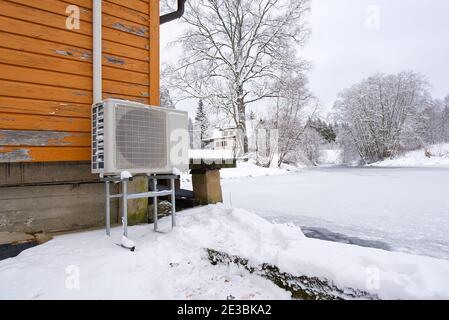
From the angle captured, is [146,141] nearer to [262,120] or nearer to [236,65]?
[236,65]

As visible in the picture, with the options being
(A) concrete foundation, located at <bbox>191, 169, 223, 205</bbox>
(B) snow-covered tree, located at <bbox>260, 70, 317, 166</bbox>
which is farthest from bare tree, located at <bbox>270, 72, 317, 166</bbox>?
(A) concrete foundation, located at <bbox>191, 169, 223, 205</bbox>

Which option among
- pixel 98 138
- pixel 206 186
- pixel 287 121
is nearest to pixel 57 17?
pixel 98 138

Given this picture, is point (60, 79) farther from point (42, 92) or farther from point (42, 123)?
point (42, 123)

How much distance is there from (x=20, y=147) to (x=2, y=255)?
101 centimetres

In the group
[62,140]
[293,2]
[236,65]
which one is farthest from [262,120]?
[62,140]

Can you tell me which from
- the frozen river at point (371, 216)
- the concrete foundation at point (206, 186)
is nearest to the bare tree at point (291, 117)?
the frozen river at point (371, 216)

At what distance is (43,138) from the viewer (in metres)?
2.75

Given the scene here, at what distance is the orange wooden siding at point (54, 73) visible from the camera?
259 cm

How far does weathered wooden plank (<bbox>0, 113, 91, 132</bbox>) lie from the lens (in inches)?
101

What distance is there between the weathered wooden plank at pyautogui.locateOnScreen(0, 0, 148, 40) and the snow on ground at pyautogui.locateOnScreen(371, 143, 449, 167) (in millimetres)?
23857

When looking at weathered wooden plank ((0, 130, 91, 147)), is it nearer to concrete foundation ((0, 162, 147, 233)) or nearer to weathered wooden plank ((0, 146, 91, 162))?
weathered wooden plank ((0, 146, 91, 162))

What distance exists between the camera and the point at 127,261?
2.17 meters

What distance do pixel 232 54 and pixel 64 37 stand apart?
15.3 metres
